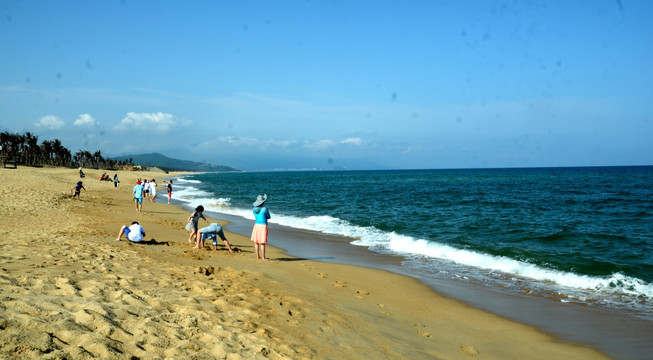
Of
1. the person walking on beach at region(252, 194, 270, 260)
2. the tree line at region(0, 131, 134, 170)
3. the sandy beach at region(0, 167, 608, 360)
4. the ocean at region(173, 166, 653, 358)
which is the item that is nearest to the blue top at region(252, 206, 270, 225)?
the person walking on beach at region(252, 194, 270, 260)

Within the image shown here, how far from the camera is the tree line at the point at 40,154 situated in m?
74.4

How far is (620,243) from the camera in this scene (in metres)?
14.8

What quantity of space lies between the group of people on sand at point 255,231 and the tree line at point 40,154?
206 ft

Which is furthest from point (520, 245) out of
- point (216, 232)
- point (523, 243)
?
point (216, 232)

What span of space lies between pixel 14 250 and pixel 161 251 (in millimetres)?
3226

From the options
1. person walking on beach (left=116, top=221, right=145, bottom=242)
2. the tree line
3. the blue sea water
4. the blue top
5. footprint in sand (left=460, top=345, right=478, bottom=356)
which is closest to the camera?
footprint in sand (left=460, top=345, right=478, bottom=356)

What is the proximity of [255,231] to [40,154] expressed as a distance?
99.1 meters

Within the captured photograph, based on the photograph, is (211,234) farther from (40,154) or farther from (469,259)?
(40,154)

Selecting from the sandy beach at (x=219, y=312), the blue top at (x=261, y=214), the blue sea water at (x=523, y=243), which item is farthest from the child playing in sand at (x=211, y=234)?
the blue sea water at (x=523, y=243)

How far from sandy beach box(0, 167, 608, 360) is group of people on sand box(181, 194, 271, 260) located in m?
Result: 0.62

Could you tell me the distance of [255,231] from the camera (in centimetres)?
1096

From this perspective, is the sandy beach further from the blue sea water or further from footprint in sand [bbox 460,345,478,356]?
the blue sea water

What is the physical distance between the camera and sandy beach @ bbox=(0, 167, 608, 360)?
4.34 meters

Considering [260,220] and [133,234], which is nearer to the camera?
[260,220]
